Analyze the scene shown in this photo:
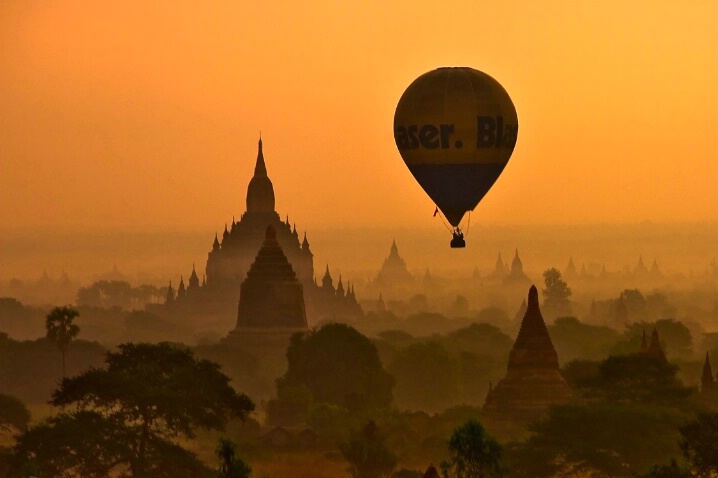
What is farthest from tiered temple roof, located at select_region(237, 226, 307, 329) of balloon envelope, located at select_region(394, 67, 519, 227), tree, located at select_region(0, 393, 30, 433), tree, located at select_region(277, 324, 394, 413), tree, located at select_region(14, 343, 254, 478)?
tree, located at select_region(14, 343, 254, 478)

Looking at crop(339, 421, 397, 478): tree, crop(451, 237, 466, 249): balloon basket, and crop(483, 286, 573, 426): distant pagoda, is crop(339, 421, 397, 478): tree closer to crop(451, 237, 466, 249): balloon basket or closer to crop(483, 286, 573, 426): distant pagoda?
crop(483, 286, 573, 426): distant pagoda

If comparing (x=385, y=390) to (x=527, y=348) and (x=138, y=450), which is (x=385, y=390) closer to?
(x=527, y=348)

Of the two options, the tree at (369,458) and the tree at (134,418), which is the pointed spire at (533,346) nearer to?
the tree at (369,458)

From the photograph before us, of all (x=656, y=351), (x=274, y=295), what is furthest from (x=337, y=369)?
(x=274, y=295)

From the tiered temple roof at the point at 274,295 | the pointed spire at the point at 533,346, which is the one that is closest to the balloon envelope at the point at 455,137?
the pointed spire at the point at 533,346

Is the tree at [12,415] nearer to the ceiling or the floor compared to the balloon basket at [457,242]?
nearer to the floor

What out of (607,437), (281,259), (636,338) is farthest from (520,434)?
(281,259)
